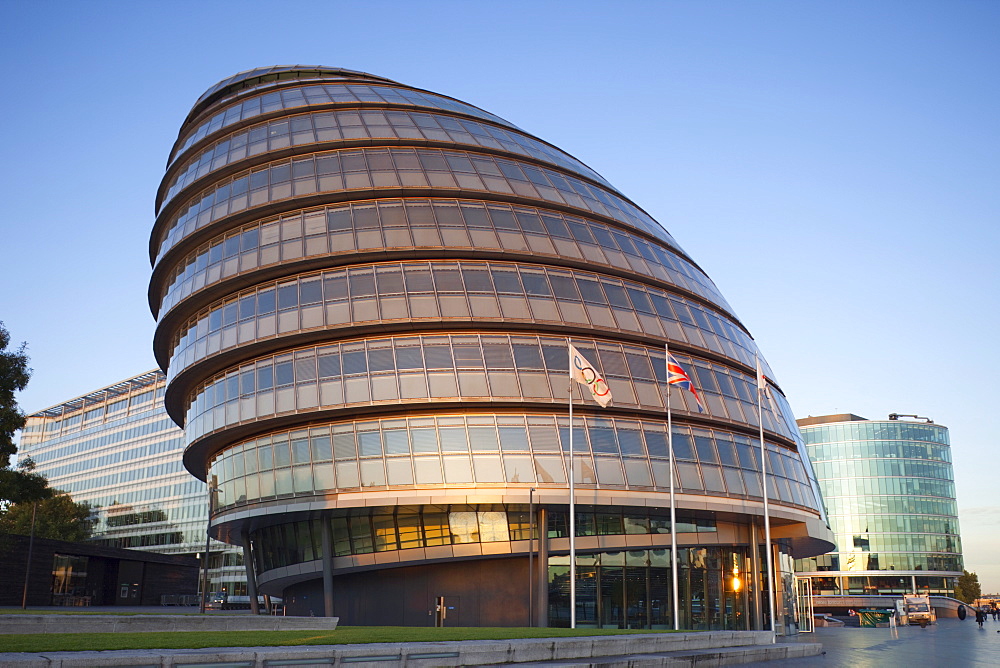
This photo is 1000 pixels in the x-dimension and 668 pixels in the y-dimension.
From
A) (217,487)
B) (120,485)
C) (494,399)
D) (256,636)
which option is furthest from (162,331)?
(120,485)

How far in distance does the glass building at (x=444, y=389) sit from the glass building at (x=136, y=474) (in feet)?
318

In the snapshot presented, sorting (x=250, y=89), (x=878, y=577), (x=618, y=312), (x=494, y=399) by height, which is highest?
(x=250, y=89)

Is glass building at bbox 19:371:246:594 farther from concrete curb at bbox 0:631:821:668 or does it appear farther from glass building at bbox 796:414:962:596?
concrete curb at bbox 0:631:821:668

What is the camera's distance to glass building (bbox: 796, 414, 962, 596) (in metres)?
141

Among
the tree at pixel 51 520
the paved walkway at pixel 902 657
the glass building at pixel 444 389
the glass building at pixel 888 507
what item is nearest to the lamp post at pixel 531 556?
the glass building at pixel 444 389

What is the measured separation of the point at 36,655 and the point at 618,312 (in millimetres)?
32917

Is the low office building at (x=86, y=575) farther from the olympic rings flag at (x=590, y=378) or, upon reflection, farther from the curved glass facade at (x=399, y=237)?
the olympic rings flag at (x=590, y=378)

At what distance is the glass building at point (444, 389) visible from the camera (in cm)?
3869

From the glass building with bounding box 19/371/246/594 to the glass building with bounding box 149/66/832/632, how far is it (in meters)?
97.1

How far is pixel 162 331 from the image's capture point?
160 feet

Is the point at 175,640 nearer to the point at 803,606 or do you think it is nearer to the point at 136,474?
the point at 803,606

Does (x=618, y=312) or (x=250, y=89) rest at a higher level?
(x=250, y=89)

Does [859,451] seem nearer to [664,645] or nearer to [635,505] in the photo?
[635,505]

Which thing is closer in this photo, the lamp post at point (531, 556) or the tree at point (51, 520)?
the lamp post at point (531, 556)
